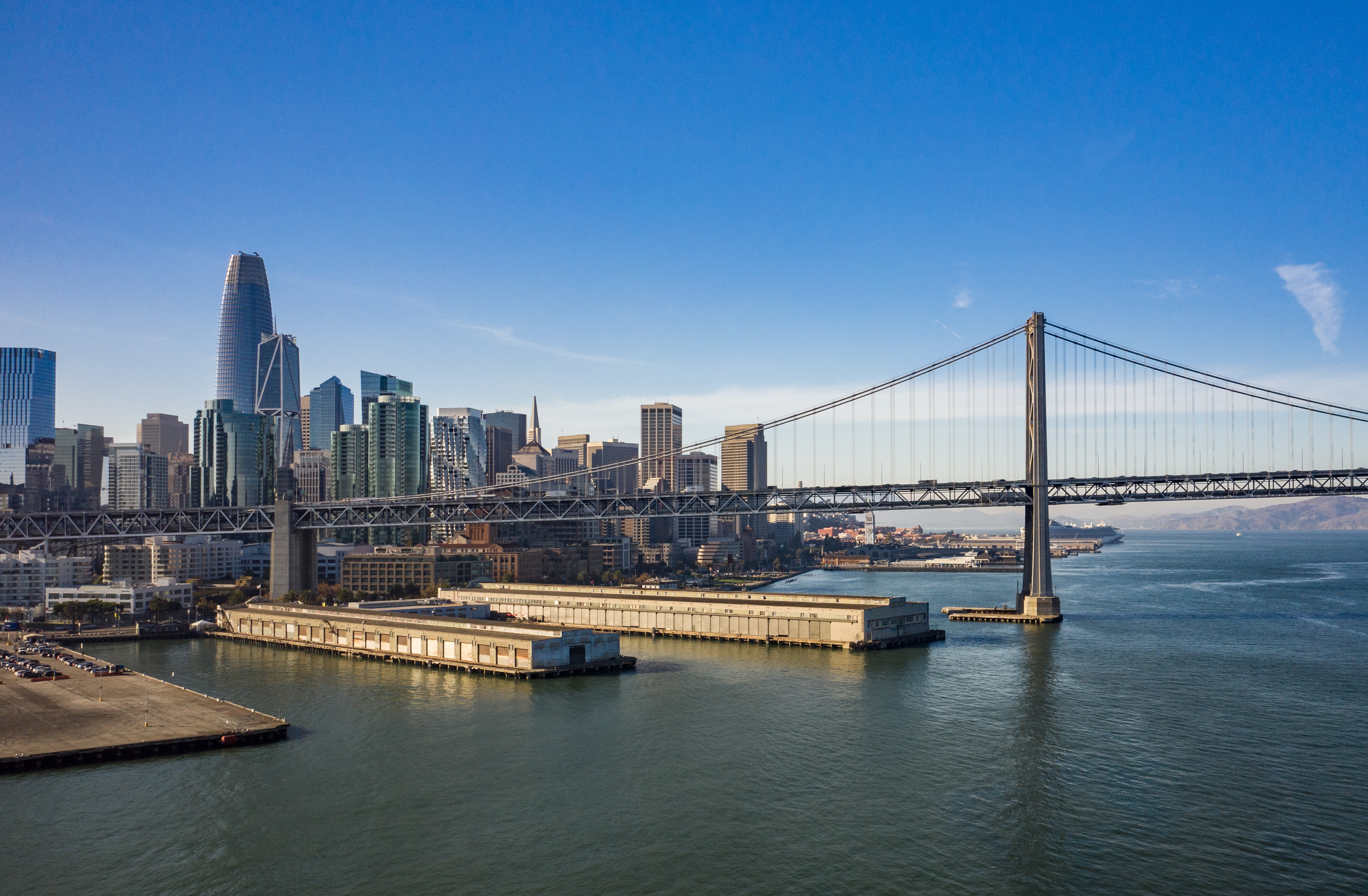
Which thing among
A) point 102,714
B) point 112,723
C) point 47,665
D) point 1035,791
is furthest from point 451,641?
point 1035,791

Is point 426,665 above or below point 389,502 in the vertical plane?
below

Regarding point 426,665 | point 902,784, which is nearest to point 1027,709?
point 902,784

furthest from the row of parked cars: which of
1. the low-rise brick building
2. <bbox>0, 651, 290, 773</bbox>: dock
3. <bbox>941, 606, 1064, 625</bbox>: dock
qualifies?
<bbox>941, 606, 1064, 625</bbox>: dock

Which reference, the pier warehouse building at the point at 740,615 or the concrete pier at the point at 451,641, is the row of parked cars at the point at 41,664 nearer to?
the concrete pier at the point at 451,641

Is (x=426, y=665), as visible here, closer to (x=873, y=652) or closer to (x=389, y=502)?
(x=873, y=652)

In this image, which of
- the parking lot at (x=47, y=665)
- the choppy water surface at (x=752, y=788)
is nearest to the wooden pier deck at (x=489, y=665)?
the choppy water surface at (x=752, y=788)

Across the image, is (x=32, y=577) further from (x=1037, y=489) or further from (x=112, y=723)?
(x=1037, y=489)
